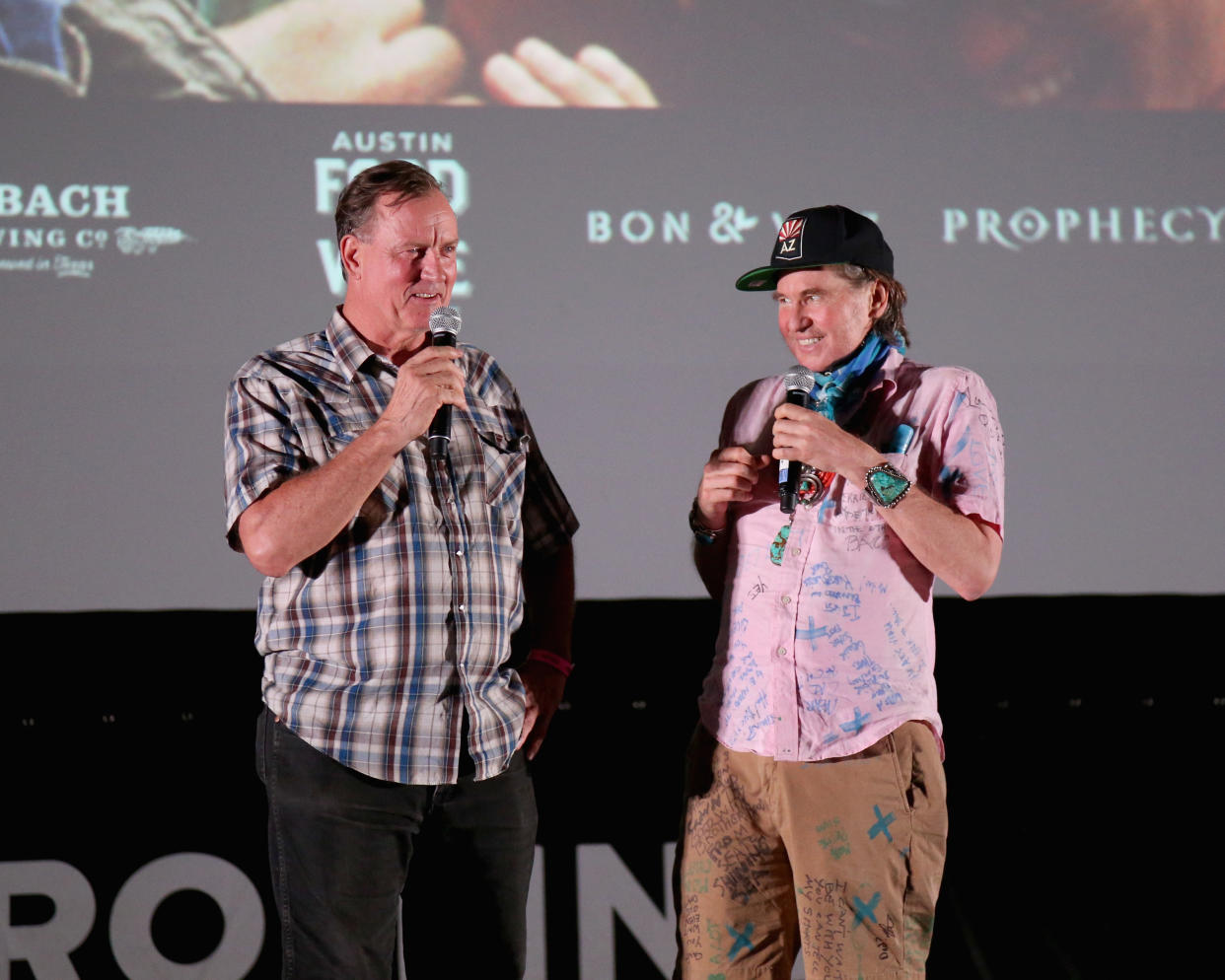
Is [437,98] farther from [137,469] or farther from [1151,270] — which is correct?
[1151,270]

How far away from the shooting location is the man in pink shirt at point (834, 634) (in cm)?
173

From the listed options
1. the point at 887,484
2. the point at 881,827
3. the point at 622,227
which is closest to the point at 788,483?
the point at 887,484

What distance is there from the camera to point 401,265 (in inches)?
71.9

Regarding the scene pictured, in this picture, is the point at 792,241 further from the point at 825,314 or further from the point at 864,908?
the point at 864,908

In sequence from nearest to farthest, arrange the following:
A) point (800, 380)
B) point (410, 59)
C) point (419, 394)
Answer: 1. point (419, 394)
2. point (800, 380)
3. point (410, 59)

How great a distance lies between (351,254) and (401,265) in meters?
0.10

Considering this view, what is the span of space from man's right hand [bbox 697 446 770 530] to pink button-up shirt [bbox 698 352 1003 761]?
2.4 inches

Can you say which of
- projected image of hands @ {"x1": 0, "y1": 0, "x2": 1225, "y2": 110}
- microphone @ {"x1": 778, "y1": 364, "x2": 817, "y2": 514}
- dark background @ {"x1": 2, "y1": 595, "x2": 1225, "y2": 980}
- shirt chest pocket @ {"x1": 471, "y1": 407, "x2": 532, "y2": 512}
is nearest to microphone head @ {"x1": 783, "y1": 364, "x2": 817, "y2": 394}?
microphone @ {"x1": 778, "y1": 364, "x2": 817, "y2": 514}

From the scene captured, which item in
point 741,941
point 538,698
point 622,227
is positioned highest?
point 622,227

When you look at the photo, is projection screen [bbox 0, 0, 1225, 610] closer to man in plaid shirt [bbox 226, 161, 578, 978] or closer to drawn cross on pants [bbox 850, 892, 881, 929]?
man in plaid shirt [bbox 226, 161, 578, 978]

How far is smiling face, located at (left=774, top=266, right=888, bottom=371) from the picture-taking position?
1894 mm

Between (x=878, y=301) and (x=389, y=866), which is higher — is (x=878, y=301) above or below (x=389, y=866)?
above

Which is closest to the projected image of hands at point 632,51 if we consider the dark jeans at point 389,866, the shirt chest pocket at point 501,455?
the shirt chest pocket at point 501,455

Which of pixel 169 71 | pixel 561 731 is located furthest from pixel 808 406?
pixel 169 71
